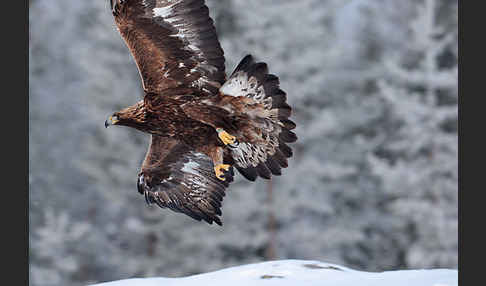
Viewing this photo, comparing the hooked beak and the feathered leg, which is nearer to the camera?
the feathered leg

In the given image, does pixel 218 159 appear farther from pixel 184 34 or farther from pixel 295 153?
pixel 295 153

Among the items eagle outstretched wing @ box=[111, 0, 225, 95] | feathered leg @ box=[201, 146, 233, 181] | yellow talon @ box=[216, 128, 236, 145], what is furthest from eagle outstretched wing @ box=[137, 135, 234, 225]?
eagle outstretched wing @ box=[111, 0, 225, 95]

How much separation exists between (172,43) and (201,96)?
0.41m

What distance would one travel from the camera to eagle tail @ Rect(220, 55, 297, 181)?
4344mm

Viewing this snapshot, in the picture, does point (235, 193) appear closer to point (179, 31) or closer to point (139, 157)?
point (139, 157)

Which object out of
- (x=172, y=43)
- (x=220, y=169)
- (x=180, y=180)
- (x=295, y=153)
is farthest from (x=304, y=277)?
(x=295, y=153)

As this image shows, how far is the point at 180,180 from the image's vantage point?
16.5 ft

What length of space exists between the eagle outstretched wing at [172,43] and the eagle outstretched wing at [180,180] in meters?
0.57

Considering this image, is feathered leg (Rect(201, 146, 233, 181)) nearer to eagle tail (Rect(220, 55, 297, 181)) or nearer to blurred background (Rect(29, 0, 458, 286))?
eagle tail (Rect(220, 55, 297, 181))

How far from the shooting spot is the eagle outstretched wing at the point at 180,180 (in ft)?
15.9

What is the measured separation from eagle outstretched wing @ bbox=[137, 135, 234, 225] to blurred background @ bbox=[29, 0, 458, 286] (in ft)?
26.9

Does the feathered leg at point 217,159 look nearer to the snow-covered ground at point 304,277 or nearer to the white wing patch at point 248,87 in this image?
the white wing patch at point 248,87

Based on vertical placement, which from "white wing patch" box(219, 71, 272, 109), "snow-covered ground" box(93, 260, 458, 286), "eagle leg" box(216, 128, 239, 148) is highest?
"white wing patch" box(219, 71, 272, 109)

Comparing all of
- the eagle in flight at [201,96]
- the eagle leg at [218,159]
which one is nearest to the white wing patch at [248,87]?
the eagle in flight at [201,96]
